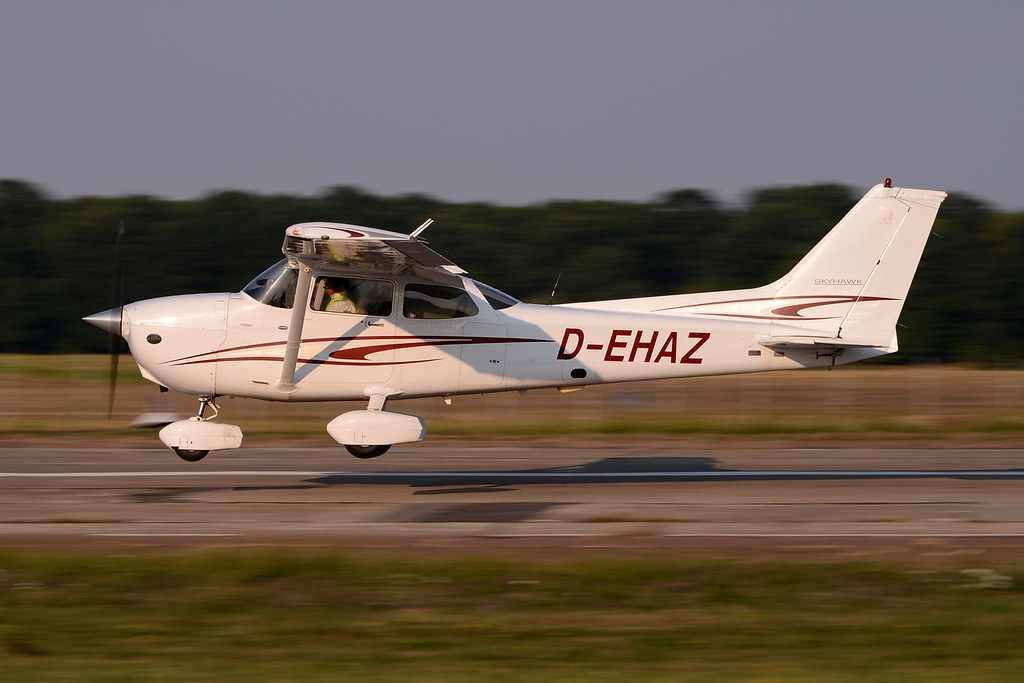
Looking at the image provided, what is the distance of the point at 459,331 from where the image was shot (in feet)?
37.7

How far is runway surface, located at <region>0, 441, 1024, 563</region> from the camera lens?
342 inches

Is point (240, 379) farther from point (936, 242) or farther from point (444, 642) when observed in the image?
point (936, 242)

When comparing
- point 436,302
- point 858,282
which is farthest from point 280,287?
point 858,282

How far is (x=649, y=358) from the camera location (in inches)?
457

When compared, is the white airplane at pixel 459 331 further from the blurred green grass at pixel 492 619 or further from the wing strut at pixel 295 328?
the blurred green grass at pixel 492 619

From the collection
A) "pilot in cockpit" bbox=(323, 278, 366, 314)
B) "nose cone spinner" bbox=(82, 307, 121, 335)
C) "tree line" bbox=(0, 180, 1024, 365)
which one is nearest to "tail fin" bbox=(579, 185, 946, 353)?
"pilot in cockpit" bbox=(323, 278, 366, 314)

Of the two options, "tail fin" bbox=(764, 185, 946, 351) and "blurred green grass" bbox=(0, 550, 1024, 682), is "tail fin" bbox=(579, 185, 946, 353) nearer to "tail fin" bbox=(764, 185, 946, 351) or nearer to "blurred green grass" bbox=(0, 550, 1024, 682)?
"tail fin" bbox=(764, 185, 946, 351)

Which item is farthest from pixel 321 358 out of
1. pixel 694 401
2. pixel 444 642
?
pixel 694 401

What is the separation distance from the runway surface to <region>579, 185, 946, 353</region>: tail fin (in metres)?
1.70

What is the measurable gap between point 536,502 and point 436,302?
93.9 inches

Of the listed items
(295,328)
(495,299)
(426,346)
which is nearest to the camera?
(295,328)

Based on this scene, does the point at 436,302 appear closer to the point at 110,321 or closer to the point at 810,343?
the point at 110,321

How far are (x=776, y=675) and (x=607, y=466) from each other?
8.16 meters

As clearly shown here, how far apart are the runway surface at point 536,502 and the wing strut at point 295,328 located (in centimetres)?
123
